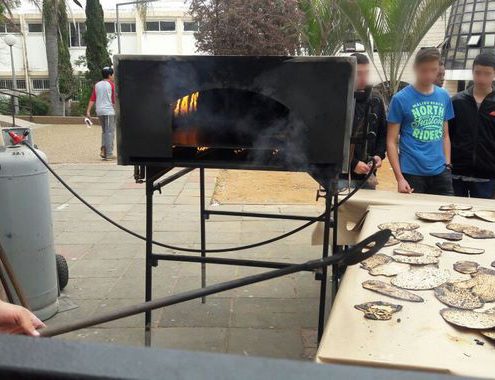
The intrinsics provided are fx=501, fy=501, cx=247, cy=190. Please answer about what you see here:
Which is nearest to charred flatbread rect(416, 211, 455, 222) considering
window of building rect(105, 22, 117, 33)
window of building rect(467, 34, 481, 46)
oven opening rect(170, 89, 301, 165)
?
oven opening rect(170, 89, 301, 165)

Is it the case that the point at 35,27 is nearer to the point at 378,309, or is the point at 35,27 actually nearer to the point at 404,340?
the point at 378,309

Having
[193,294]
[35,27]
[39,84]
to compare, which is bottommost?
[39,84]

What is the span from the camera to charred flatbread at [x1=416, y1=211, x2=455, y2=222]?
9.34ft

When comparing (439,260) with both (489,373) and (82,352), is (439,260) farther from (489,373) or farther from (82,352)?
(82,352)

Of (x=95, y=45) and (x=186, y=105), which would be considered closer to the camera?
(x=186, y=105)

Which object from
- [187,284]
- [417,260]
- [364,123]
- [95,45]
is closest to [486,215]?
[364,123]

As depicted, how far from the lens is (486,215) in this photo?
9.67 ft

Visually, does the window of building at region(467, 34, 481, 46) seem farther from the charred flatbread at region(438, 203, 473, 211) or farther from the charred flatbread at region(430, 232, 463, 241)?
the charred flatbread at region(430, 232, 463, 241)

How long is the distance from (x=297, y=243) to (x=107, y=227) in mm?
2224

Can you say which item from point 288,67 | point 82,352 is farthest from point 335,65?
point 82,352

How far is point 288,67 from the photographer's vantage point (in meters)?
2.11

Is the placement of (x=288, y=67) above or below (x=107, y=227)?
above

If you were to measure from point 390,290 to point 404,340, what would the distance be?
37cm

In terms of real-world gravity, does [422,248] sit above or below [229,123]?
below
